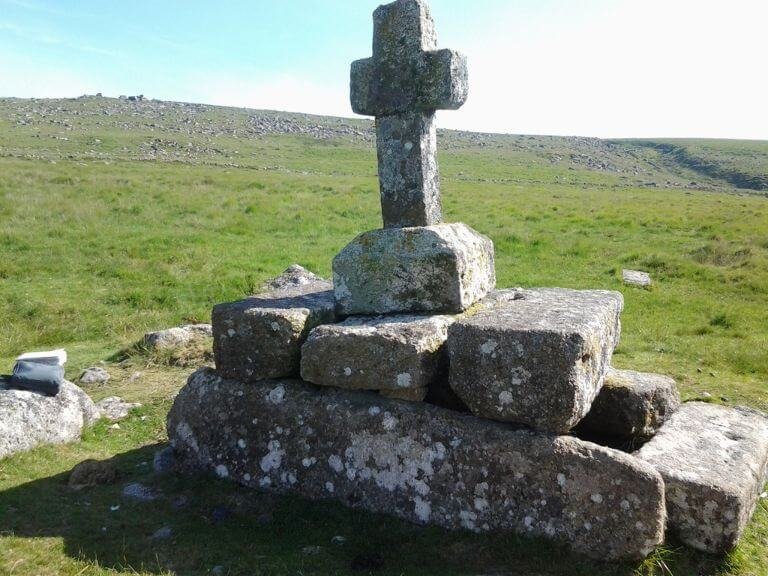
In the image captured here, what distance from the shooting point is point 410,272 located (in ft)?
17.6

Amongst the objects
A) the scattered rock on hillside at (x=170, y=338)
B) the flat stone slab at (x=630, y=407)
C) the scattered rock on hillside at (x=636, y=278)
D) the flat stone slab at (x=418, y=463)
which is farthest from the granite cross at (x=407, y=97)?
the scattered rock on hillside at (x=636, y=278)

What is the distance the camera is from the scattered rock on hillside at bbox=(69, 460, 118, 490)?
5.30 meters

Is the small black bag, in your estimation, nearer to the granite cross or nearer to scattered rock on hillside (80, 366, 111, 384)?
scattered rock on hillside (80, 366, 111, 384)

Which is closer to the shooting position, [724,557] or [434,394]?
[724,557]

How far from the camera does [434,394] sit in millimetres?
5184

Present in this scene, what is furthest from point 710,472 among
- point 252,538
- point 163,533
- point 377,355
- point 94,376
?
point 94,376

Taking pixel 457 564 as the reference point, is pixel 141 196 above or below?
above

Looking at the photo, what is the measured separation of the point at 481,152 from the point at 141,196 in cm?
6713

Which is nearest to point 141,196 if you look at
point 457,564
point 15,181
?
point 15,181

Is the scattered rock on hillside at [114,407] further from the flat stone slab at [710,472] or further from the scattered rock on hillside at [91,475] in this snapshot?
the flat stone slab at [710,472]

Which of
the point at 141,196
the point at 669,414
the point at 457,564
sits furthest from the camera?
the point at 141,196

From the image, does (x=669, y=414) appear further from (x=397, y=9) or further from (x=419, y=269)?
(x=397, y=9)

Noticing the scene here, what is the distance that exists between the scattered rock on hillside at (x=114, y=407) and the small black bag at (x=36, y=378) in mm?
764

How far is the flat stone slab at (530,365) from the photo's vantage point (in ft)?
14.0
